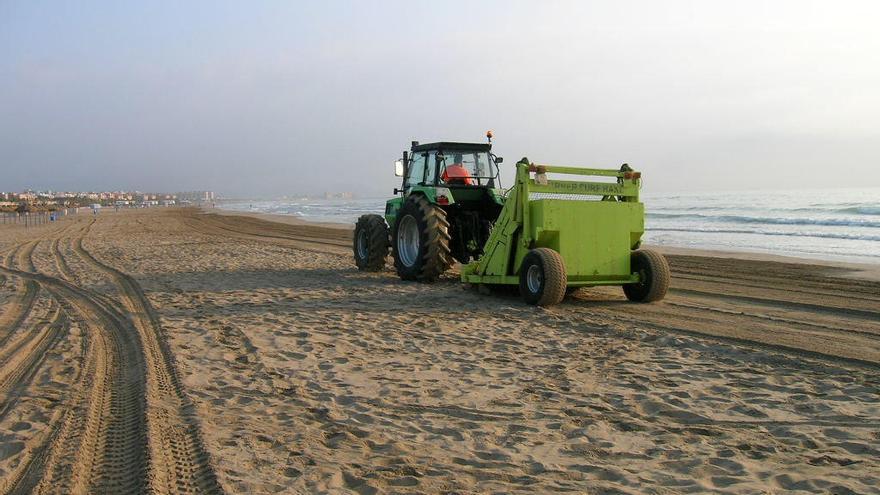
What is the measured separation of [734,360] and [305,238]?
60.5ft

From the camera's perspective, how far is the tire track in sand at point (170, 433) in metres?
3.32

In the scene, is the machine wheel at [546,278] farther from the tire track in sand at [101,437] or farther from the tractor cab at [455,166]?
the tire track in sand at [101,437]

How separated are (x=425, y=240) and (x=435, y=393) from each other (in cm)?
530

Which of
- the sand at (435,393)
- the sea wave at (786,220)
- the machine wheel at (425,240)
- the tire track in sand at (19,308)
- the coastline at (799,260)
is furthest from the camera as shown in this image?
the sea wave at (786,220)

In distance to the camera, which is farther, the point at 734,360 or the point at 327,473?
the point at 734,360

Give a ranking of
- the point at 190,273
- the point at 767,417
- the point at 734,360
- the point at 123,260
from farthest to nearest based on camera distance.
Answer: the point at 123,260 → the point at 190,273 → the point at 734,360 → the point at 767,417

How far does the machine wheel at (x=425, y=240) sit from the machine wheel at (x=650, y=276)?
2733 mm

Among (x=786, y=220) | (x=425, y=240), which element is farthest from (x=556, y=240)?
(x=786, y=220)

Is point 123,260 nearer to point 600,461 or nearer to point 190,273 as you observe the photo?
point 190,273

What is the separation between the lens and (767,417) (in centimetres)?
427

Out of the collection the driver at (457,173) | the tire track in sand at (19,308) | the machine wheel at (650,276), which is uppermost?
the driver at (457,173)

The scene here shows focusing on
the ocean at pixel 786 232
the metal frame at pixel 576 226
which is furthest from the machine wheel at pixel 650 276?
the ocean at pixel 786 232

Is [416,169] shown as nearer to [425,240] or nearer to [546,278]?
[425,240]

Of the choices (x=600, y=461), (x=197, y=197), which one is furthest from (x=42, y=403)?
(x=197, y=197)
